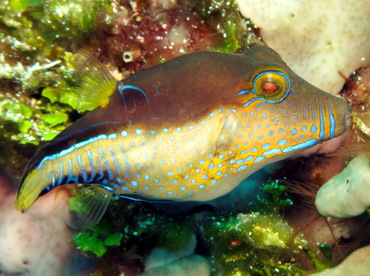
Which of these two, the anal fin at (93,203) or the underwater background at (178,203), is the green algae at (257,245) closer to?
the underwater background at (178,203)

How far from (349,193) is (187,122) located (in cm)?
151

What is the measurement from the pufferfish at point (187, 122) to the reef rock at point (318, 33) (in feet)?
3.20

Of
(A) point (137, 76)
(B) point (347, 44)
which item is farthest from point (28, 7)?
(B) point (347, 44)

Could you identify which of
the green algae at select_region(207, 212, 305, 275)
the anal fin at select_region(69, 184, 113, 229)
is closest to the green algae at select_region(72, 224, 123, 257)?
the anal fin at select_region(69, 184, 113, 229)

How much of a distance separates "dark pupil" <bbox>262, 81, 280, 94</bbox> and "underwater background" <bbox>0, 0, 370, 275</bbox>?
106 centimetres

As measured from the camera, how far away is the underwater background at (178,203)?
3070 millimetres

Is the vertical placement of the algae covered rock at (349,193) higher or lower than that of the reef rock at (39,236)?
higher

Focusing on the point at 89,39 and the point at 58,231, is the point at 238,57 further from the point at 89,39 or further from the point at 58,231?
the point at 58,231

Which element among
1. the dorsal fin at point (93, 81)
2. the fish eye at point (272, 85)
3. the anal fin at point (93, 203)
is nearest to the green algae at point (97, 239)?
the anal fin at point (93, 203)

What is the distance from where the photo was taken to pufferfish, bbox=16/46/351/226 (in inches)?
89.1

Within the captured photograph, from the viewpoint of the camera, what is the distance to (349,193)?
2529mm

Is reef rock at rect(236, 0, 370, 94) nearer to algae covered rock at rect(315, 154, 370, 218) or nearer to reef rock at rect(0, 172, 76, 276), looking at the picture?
algae covered rock at rect(315, 154, 370, 218)

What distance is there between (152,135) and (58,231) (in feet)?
8.33

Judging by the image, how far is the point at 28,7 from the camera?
9.89 ft
